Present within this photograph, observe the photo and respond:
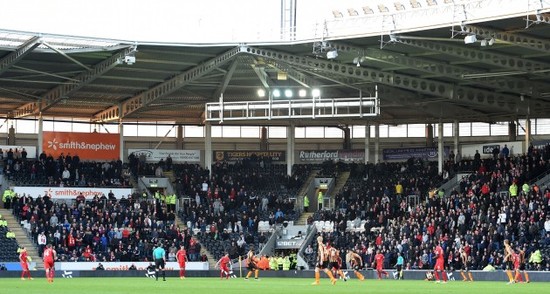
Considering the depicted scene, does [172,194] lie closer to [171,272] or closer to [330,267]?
[171,272]

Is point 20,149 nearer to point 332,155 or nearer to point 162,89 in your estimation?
point 162,89

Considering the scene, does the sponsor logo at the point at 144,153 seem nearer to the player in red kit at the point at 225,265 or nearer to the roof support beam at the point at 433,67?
the roof support beam at the point at 433,67

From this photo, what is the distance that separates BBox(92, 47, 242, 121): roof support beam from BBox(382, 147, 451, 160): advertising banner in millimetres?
18381

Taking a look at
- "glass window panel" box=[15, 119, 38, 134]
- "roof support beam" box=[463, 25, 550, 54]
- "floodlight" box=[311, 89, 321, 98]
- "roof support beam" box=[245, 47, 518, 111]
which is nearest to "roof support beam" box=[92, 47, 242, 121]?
"roof support beam" box=[245, 47, 518, 111]

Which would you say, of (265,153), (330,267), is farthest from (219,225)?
(330,267)

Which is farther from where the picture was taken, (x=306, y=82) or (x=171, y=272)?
(x=306, y=82)

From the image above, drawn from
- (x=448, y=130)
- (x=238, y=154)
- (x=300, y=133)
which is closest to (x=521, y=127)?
(x=448, y=130)

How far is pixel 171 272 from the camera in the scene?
5066 cm

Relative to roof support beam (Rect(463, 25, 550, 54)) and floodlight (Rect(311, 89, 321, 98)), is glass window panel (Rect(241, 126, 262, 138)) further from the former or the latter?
roof support beam (Rect(463, 25, 550, 54))

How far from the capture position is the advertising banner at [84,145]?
6719 cm

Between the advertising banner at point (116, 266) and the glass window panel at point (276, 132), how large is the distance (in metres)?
24.8

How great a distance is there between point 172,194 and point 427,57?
20.5m

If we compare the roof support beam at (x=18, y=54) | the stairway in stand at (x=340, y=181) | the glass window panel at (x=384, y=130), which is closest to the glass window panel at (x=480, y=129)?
the glass window panel at (x=384, y=130)

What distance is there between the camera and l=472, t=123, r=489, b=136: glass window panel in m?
75.3
